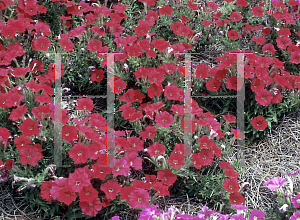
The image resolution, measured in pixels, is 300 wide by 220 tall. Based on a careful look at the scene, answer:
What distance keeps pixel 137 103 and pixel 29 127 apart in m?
1.16

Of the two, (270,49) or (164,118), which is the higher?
(270,49)

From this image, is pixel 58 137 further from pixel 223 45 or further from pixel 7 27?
pixel 223 45

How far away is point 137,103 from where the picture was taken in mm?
3584

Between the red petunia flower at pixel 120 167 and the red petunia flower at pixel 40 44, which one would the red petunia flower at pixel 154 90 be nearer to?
the red petunia flower at pixel 120 167

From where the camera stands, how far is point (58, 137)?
9.87ft

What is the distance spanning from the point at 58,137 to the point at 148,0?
2.15 m

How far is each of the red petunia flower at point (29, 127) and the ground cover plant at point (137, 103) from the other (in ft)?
0.04

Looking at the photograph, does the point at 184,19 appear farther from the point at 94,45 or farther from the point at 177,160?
the point at 177,160

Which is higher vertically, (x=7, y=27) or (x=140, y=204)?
(x=7, y=27)

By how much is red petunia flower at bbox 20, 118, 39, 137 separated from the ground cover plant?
1 cm

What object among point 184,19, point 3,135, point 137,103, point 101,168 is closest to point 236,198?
point 101,168

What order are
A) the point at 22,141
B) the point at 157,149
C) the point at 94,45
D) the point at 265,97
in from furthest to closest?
the point at 94,45
the point at 265,97
the point at 157,149
the point at 22,141

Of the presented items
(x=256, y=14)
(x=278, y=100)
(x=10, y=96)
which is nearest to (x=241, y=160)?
(x=278, y=100)

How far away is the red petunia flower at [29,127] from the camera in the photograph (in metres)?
2.83
